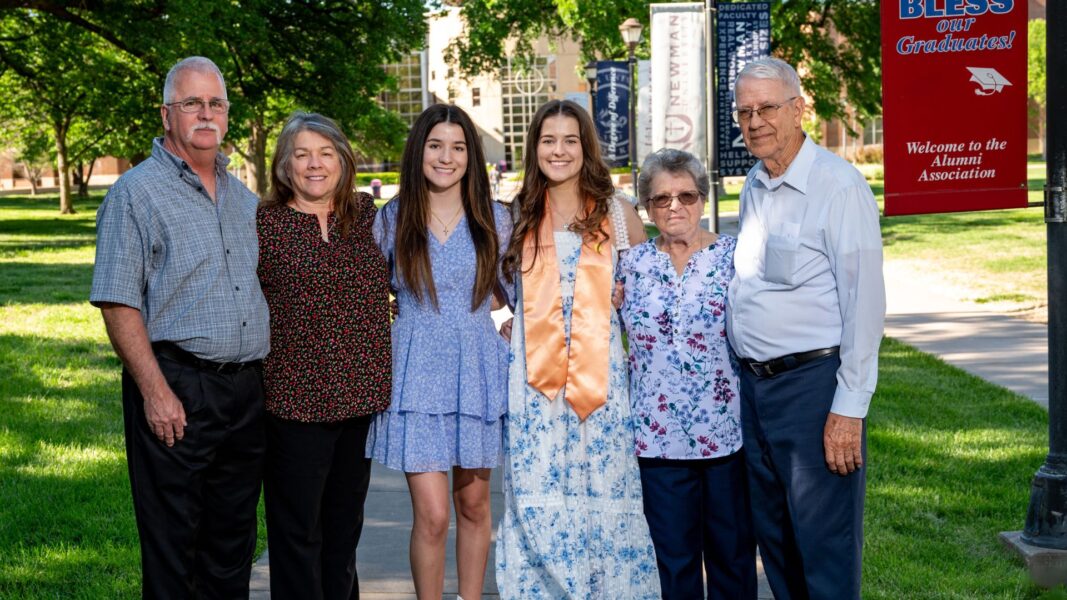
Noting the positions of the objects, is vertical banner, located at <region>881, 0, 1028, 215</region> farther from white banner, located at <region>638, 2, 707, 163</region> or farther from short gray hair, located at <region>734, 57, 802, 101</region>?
white banner, located at <region>638, 2, 707, 163</region>

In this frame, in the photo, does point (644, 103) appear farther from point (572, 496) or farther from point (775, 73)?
point (775, 73)

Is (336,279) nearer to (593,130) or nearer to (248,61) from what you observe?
(593,130)

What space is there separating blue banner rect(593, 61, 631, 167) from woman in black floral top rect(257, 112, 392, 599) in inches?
755

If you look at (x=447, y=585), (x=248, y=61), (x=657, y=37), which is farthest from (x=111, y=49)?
(x=447, y=585)

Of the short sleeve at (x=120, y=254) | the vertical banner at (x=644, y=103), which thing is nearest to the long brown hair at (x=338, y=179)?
the short sleeve at (x=120, y=254)

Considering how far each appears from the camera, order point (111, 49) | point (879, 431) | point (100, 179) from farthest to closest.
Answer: point (100, 179) < point (111, 49) < point (879, 431)

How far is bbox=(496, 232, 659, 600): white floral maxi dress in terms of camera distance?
13.7 ft

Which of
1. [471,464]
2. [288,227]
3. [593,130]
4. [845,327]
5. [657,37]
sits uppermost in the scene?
[657,37]

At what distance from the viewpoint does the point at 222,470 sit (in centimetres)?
389

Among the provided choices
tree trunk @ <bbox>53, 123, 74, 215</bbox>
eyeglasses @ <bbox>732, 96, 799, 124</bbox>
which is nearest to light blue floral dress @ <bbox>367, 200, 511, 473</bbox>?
eyeglasses @ <bbox>732, 96, 799, 124</bbox>

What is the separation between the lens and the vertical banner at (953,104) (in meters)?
4.90

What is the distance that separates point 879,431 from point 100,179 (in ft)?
310

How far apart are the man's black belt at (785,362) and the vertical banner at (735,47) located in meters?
8.12

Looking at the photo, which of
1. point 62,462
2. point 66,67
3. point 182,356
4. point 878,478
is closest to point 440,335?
point 182,356
